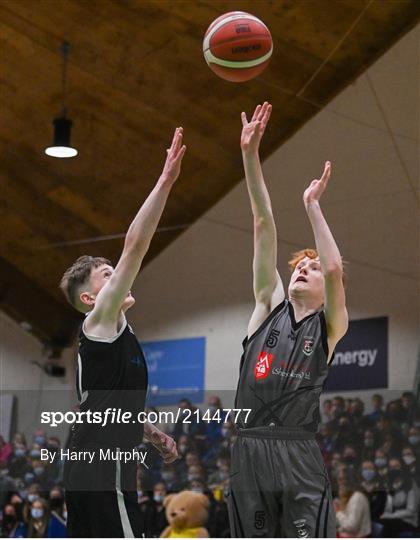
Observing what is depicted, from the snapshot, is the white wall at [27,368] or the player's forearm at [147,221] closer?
the player's forearm at [147,221]

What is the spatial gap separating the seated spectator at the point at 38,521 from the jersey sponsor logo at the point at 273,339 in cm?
607

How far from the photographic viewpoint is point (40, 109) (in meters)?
13.2

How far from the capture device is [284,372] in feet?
16.7

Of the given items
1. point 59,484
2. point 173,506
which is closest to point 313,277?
point 173,506

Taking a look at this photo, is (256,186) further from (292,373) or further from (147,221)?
(292,373)

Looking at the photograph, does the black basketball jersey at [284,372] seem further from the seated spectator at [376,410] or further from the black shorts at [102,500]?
the seated spectator at [376,410]

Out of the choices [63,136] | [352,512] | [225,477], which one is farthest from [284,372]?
[63,136]

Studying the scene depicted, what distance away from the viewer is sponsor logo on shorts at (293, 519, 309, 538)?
187 inches

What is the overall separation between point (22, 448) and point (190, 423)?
191 cm

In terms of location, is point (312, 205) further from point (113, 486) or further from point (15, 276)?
point (15, 276)

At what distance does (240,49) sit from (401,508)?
547cm

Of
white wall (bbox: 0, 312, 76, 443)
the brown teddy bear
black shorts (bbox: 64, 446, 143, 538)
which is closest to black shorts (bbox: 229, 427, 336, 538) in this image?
black shorts (bbox: 64, 446, 143, 538)

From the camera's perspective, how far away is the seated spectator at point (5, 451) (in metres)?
10.8

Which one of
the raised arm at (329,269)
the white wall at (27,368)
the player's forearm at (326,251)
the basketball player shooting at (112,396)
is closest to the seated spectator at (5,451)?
the white wall at (27,368)
